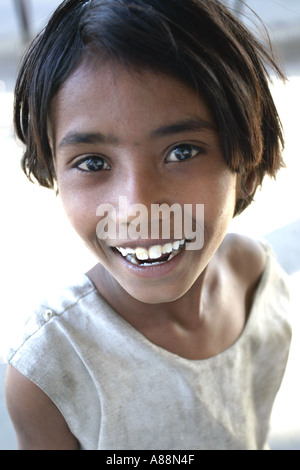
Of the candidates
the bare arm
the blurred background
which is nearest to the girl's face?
the bare arm

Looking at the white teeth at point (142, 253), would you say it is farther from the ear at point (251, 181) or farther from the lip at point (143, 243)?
the ear at point (251, 181)

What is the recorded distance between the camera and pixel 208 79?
53cm

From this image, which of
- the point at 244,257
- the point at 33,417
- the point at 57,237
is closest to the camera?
the point at 33,417

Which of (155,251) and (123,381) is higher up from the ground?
(155,251)

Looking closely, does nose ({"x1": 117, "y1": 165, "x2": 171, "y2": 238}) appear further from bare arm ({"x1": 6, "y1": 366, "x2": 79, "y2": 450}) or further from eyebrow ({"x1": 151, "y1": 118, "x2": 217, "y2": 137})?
bare arm ({"x1": 6, "y1": 366, "x2": 79, "y2": 450})

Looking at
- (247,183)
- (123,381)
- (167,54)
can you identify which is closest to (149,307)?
(123,381)

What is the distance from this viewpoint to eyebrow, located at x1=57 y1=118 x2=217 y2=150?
52cm

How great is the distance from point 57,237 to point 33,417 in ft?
3.40

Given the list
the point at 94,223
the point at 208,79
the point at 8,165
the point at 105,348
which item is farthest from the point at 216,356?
the point at 8,165

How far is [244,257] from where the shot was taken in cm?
85

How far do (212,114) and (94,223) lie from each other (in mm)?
173

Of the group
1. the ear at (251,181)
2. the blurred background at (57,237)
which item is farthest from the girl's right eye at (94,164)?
the blurred background at (57,237)

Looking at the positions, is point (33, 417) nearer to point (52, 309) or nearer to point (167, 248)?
point (52, 309)
